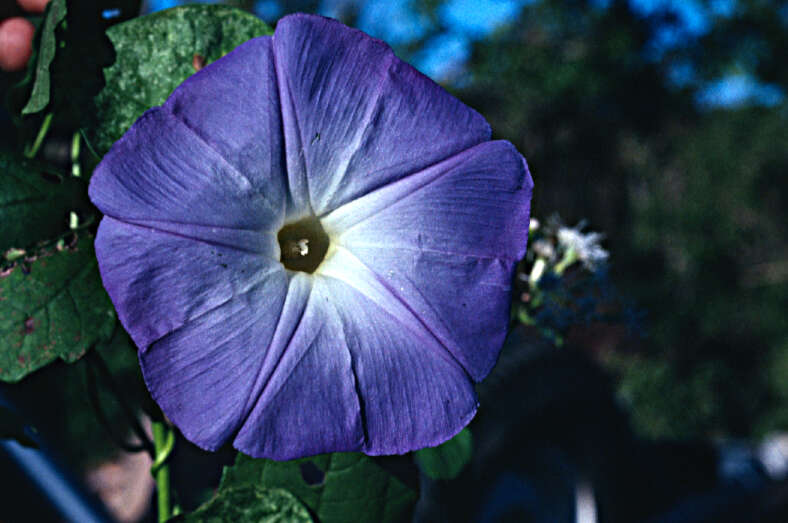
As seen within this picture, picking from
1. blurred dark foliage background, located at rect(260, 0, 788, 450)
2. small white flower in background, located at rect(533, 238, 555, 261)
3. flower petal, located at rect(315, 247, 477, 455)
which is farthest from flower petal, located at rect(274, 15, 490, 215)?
blurred dark foliage background, located at rect(260, 0, 788, 450)

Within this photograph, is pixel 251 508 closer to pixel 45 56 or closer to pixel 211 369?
pixel 211 369

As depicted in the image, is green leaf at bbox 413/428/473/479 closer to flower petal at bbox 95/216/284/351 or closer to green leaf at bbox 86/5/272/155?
flower petal at bbox 95/216/284/351

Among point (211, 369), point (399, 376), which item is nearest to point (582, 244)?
point (399, 376)

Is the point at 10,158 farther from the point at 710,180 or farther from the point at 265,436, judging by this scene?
the point at 710,180

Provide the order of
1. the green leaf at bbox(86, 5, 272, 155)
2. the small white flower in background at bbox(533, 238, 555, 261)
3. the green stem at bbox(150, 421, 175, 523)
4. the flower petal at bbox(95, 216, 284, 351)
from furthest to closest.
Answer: the small white flower in background at bbox(533, 238, 555, 261) → the green stem at bbox(150, 421, 175, 523) → the green leaf at bbox(86, 5, 272, 155) → the flower petal at bbox(95, 216, 284, 351)

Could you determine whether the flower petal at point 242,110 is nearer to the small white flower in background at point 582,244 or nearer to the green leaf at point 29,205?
the green leaf at point 29,205

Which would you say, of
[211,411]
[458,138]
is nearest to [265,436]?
[211,411]
